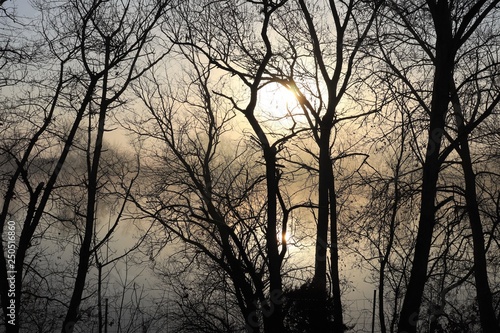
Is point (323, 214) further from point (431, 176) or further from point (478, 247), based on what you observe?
point (431, 176)

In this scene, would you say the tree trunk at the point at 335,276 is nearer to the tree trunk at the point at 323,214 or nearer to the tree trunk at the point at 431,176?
the tree trunk at the point at 323,214

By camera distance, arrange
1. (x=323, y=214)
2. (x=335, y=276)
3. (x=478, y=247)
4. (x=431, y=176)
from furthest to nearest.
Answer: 1. (x=478, y=247)
2. (x=323, y=214)
3. (x=335, y=276)
4. (x=431, y=176)

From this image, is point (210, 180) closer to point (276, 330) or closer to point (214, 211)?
point (214, 211)

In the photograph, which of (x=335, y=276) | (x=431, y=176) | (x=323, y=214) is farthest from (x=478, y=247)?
(x=431, y=176)

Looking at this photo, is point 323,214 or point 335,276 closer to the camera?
point 335,276

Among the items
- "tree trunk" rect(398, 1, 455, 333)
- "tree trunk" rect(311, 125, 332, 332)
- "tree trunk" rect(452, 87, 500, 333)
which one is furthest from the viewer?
"tree trunk" rect(452, 87, 500, 333)

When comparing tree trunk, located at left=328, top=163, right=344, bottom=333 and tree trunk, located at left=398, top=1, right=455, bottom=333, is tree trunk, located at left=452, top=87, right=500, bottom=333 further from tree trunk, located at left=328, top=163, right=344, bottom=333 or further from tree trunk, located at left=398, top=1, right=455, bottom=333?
tree trunk, located at left=398, top=1, right=455, bottom=333

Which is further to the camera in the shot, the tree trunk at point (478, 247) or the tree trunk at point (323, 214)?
the tree trunk at point (478, 247)

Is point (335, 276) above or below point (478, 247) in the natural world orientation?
below

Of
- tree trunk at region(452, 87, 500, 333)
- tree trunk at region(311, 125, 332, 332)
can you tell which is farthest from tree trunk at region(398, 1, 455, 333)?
tree trunk at region(452, 87, 500, 333)

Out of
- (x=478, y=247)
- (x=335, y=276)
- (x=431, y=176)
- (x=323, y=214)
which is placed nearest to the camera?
(x=431, y=176)

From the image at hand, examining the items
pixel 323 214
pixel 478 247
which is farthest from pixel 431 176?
pixel 478 247

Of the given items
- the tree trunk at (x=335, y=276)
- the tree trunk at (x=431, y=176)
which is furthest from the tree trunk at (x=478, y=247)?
the tree trunk at (x=431, y=176)

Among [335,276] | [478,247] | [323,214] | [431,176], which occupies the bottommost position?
[335,276]
